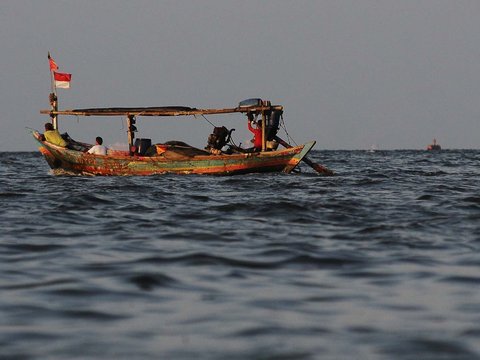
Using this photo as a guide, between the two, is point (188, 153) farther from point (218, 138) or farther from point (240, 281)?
point (240, 281)

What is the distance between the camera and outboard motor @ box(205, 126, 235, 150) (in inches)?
1067

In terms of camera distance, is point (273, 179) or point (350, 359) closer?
point (350, 359)

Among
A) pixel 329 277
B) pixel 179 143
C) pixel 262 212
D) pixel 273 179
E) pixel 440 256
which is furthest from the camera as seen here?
pixel 179 143

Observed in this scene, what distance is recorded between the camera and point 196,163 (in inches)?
1053

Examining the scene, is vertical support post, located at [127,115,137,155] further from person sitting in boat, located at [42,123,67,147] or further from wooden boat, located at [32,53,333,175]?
person sitting in boat, located at [42,123,67,147]

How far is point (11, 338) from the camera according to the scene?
5562mm

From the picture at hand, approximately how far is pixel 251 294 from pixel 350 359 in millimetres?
2140

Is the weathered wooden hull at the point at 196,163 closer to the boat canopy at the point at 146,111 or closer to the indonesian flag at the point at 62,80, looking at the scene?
the boat canopy at the point at 146,111

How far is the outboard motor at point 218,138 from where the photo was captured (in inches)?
1067

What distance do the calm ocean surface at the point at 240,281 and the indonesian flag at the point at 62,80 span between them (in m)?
14.6

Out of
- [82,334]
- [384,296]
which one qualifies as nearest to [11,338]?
[82,334]

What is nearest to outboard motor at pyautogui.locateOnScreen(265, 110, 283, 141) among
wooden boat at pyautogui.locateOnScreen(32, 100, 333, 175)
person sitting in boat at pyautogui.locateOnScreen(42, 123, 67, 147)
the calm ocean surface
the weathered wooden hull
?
wooden boat at pyautogui.locateOnScreen(32, 100, 333, 175)

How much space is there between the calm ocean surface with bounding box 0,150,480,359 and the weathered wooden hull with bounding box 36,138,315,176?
10.9 m

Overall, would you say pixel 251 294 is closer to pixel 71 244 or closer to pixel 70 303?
pixel 70 303
